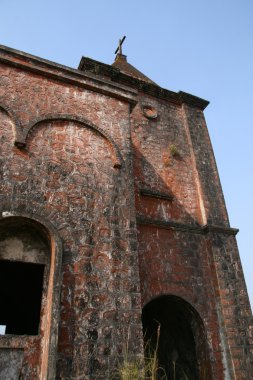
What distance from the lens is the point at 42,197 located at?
219 inches

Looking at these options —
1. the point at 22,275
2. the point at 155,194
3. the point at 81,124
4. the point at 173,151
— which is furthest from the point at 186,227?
the point at 22,275

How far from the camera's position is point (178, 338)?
24.5 ft

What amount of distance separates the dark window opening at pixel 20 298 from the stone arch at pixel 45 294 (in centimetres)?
139

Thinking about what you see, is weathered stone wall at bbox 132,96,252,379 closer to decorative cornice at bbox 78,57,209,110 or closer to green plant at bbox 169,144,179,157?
green plant at bbox 169,144,179,157

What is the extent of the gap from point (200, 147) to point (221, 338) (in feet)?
16.1

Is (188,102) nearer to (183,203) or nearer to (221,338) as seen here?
(183,203)

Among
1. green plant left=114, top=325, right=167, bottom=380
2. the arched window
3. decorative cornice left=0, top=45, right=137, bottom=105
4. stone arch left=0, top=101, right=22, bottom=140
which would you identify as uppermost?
decorative cornice left=0, top=45, right=137, bottom=105

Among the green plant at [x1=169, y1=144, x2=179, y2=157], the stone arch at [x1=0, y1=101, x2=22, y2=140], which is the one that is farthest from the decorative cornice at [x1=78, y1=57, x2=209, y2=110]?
the stone arch at [x1=0, y1=101, x2=22, y2=140]

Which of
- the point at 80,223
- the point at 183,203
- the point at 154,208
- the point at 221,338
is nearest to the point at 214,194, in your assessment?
the point at 183,203

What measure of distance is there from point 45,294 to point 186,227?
12.5 ft

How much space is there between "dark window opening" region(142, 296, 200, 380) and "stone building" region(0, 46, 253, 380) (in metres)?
0.03

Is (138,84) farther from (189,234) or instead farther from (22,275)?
(22,275)

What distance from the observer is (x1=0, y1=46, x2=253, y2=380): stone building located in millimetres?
4945

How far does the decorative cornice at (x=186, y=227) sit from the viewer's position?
292 inches
